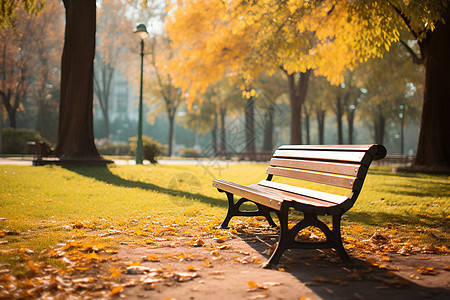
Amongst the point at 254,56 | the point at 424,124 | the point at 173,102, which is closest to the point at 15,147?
the point at 173,102

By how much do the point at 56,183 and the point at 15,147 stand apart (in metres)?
18.4

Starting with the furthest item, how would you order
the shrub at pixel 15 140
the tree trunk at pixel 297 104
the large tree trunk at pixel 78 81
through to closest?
the shrub at pixel 15 140 < the tree trunk at pixel 297 104 < the large tree trunk at pixel 78 81

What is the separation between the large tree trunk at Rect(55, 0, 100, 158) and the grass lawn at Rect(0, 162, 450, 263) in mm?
1575

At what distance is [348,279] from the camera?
3.44 metres

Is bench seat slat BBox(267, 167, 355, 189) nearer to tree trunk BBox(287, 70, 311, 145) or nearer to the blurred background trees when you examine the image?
the blurred background trees

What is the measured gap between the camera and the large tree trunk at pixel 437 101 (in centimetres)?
1160

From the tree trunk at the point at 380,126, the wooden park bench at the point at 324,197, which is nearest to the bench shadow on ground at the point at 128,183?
the wooden park bench at the point at 324,197

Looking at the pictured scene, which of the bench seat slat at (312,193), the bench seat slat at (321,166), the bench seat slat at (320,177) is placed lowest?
the bench seat slat at (312,193)

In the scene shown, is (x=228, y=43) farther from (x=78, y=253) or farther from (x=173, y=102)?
(x=173, y=102)

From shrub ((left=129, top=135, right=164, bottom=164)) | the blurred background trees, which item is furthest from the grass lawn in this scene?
shrub ((left=129, top=135, right=164, bottom=164))

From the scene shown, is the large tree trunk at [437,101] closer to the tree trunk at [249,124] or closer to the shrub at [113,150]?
the tree trunk at [249,124]

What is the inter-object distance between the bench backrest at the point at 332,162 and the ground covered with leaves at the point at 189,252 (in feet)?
2.58

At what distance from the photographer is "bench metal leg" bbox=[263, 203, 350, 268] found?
3.79 metres

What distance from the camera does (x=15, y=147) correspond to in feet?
81.5
